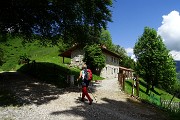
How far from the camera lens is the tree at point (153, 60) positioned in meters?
62.9

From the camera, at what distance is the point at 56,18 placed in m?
30.5

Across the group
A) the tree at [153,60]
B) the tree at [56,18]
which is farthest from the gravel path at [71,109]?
the tree at [153,60]

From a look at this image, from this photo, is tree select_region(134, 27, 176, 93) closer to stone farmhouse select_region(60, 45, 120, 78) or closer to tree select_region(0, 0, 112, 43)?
stone farmhouse select_region(60, 45, 120, 78)

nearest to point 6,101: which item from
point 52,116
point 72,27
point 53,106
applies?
point 53,106

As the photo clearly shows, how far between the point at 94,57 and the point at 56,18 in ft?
102

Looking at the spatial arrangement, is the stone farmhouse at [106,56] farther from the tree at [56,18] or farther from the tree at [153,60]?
the tree at [56,18]

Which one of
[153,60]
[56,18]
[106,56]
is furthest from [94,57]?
[56,18]

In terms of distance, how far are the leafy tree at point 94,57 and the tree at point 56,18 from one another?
26081 millimetres

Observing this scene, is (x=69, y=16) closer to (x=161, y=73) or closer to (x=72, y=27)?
(x=72, y=27)

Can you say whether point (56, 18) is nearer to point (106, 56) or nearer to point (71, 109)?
point (71, 109)

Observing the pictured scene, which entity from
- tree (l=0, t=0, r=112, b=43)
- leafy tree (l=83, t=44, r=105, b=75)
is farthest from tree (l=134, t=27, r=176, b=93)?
tree (l=0, t=0, r=112, b=43)

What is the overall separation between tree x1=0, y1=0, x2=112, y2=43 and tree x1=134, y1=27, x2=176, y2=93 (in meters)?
30.7

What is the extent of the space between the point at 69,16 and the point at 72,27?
289cm

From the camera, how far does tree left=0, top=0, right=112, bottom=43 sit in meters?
27.7
